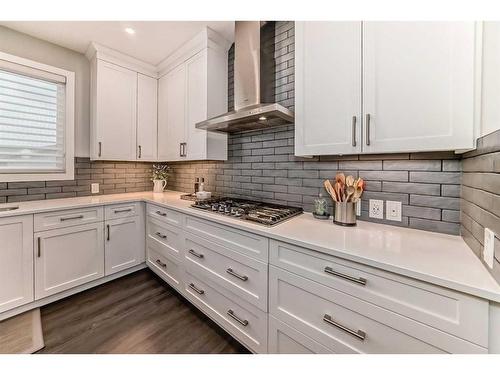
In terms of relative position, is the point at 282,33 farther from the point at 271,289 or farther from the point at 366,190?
the point at 271,289

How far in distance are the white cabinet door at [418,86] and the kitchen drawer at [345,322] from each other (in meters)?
0.75

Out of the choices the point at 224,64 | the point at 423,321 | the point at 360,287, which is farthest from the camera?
the point at 224,64

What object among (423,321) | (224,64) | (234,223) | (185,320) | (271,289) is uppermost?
(224,64)

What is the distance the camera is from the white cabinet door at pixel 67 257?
1.90 m

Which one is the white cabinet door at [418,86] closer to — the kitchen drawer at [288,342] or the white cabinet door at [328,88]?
the white cabinet door at [328,88]

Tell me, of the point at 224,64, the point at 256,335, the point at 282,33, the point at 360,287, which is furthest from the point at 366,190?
the point at 224,64

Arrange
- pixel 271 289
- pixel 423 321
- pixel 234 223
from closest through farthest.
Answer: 1. pixel 423 321
2. pixel 271 289
3. pixel 234 223

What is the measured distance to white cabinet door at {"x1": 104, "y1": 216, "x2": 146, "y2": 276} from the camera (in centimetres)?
230

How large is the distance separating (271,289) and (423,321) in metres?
0.69

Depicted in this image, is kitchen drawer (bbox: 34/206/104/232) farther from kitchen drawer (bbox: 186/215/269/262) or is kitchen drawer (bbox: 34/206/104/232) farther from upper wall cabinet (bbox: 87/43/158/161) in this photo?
kitchen drawer (bbox: 186/215/269/262)

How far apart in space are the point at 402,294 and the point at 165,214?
1960 mm

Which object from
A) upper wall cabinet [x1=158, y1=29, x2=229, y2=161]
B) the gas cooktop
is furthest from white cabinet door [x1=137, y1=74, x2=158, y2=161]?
the gas cooktop

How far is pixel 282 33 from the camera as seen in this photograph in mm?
1864

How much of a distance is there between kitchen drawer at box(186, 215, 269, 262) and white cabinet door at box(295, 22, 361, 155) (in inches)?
25.6
